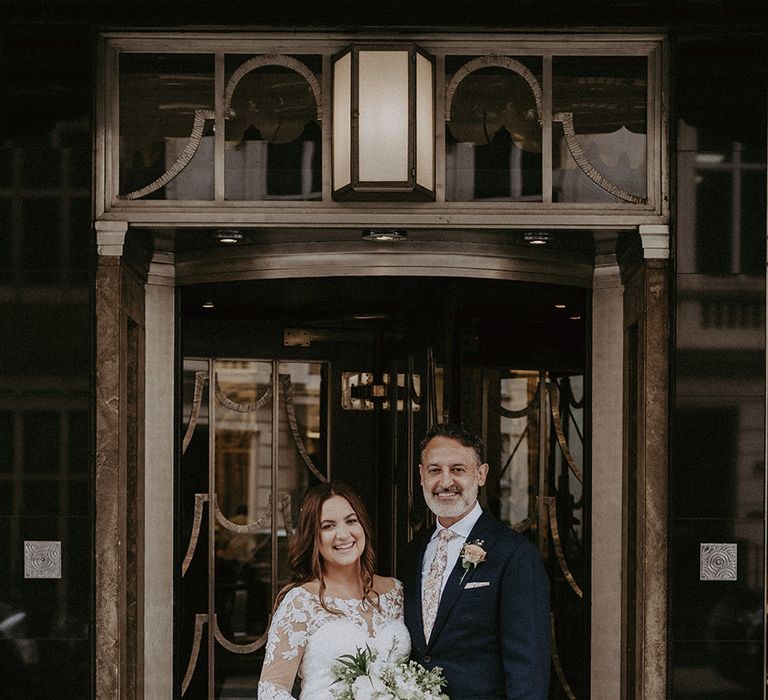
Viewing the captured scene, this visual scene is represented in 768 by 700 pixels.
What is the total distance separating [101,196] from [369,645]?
247 centimetres

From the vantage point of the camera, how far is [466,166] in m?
5.37

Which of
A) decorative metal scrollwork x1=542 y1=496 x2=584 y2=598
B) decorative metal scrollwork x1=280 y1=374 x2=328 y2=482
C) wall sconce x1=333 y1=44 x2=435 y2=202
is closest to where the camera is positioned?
wall sconce x1=333 y1=44 x2=435 y2=202

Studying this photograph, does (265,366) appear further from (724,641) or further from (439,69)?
(724,641)

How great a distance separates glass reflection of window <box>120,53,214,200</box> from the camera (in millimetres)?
5379

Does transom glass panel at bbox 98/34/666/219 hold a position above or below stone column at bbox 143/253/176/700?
above

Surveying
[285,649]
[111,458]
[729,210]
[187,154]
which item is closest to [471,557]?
[285,649]

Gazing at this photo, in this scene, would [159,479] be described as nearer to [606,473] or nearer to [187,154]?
[187,154]

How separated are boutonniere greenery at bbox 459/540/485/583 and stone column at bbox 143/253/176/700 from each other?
2.42 meters

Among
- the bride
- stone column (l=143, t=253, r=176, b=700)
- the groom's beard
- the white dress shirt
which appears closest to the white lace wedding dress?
the bride

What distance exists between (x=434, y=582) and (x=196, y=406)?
9.92 ft

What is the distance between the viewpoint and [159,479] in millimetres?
6277

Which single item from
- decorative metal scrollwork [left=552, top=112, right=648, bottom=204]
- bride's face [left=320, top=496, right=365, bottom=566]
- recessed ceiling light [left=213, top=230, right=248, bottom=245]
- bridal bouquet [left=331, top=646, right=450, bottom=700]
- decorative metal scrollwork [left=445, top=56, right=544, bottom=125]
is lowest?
bridal bouquet [left=331, top=646, right=450, bottom=700]

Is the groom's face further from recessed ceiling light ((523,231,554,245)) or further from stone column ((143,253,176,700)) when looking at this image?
stone column ((143,253,176,700))

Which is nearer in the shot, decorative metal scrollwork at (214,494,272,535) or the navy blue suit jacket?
the navy blue suit jacket
